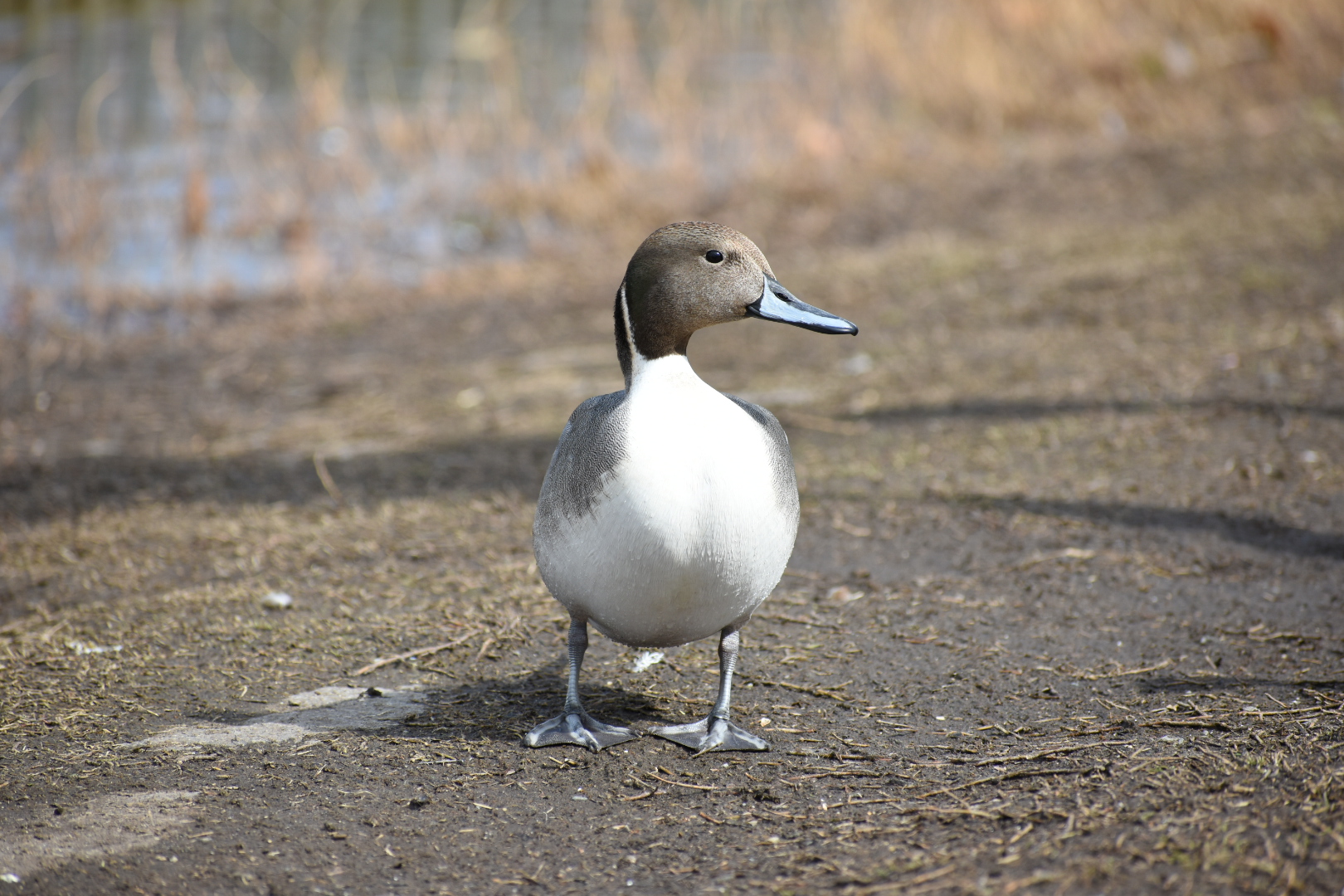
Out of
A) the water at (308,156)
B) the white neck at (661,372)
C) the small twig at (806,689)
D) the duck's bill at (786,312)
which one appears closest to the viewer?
the white neck at (661,372)

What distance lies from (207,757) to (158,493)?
2602 millimetres

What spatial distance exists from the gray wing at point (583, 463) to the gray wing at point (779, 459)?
335mm

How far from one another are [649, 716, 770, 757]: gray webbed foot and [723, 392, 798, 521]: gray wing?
582mm

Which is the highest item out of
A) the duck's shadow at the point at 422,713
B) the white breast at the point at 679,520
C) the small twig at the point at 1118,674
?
the white breast at the point at 679,520

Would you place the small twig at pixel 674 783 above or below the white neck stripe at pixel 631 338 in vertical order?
below

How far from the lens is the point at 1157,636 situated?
12.6 ft

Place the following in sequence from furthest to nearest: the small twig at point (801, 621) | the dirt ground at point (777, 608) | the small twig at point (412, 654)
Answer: the small twig at point (801, 621), the small twig at point (412, 654), the dirt ground at point (777, 608)

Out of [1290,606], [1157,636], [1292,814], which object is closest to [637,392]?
[1292,814]

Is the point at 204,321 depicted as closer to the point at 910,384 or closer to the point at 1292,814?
the point at 910,384

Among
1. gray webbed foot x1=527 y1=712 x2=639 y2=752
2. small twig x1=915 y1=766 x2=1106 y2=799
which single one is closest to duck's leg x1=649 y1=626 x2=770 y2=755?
gray webbed foot x1=527 y1=712 x2=639 y2=752

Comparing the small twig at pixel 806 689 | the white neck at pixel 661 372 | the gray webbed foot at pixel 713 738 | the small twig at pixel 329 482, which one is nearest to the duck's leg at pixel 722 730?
the gray webbed foot at pixel 713 738

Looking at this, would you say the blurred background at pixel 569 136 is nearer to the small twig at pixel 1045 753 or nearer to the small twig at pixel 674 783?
the small twig at pixel 674 783

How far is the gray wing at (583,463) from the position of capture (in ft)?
9.61

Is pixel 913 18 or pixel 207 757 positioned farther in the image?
pixel 913 18
